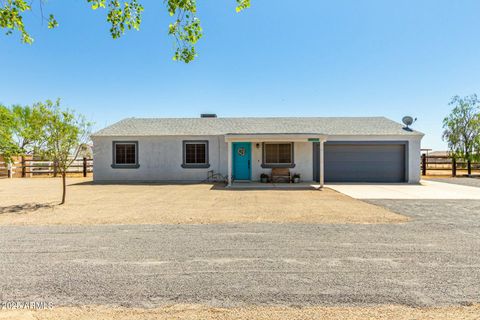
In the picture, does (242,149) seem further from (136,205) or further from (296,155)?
(136,205)

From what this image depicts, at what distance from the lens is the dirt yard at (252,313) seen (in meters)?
2.69

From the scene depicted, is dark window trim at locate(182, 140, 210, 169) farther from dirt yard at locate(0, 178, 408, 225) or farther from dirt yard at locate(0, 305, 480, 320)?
dirt yard at locate(0, 305, 480, 320)

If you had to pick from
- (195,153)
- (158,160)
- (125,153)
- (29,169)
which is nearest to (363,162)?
(195,153)

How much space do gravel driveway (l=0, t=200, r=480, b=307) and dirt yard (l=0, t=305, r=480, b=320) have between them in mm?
137

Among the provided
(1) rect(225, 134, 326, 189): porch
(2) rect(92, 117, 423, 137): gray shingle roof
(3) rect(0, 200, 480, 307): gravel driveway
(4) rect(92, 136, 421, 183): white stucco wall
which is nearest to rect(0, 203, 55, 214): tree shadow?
(3) rect(0, 200, 480, 307): gravel driveway

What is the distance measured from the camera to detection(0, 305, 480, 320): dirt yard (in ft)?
8.81

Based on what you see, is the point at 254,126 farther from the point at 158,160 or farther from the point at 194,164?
the point at 158,160

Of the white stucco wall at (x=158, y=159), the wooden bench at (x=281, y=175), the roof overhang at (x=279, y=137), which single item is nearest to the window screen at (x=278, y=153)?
the wooden bench at (x=281, y=175)

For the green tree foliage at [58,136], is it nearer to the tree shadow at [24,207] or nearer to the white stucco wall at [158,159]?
the tree shadow at [24,207]

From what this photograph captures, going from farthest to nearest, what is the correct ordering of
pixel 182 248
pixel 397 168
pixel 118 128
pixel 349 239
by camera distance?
pixel 118 128
pixel 397 168
pixel 349 239
pixel 182 248

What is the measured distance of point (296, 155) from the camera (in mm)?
16375

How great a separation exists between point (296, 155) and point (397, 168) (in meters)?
6.14

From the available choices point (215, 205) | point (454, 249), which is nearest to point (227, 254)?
point (454, 249)

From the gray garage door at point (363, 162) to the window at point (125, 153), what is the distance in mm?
11253
